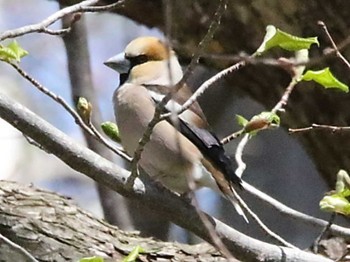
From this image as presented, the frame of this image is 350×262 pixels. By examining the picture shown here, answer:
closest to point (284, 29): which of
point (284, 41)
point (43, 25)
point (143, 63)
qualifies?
point (143, 63)

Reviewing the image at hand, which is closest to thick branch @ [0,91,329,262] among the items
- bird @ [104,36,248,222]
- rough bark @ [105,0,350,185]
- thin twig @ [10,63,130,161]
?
thin twig @ [10,63,130,161]

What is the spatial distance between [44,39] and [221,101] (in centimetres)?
195

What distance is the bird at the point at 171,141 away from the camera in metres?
2.06

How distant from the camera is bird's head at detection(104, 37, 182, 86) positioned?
2295 mm

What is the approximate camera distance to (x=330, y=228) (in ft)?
5.93

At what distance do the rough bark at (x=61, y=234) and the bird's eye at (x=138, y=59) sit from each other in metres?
0.39

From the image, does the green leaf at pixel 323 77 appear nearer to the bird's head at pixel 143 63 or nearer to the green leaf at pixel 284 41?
the green leaf at pixel 284 41

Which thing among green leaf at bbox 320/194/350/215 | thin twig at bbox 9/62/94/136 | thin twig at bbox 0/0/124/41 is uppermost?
thin twig at bbox 0/0/124/41

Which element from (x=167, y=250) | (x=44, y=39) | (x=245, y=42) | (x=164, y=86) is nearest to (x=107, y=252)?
(x=167, y=250)

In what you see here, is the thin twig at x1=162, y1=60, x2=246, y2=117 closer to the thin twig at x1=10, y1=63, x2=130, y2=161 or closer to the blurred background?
the thin twig at x1=10, y1=63, x2=130, y2=161

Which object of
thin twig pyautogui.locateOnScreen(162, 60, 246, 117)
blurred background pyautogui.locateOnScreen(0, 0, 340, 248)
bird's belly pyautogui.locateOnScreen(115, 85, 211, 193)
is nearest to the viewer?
thin twig pyautogui.locateOnScreen(162, 60, 246, 117)

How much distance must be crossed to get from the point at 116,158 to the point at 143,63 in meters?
1.21

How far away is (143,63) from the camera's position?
7.61 ft

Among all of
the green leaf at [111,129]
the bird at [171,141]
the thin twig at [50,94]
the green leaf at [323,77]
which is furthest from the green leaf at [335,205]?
the green leaf at [111,129]
